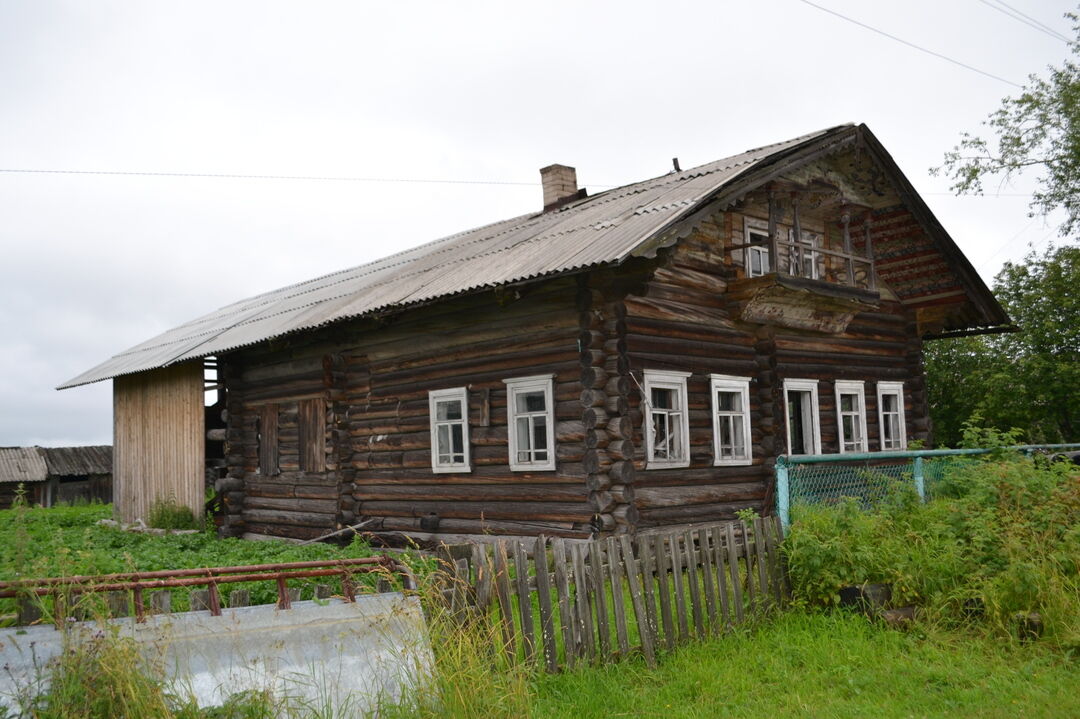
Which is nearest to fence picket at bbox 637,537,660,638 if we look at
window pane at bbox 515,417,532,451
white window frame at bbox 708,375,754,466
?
window pane at bbox 515,417,532,451

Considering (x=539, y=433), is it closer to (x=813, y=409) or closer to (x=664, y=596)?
(x=813, y=409)

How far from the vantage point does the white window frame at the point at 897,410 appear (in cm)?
1641

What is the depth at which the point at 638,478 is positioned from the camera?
11.6m

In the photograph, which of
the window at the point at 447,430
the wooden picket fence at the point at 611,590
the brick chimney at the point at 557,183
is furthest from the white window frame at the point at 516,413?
the brick chimney at the point at 557,183

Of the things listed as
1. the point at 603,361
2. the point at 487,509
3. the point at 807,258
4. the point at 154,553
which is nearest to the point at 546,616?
the point at 603,361

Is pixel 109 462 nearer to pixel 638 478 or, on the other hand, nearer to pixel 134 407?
pixel 134 407

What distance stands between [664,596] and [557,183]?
12.2 metres

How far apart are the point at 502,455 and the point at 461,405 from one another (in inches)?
42.4

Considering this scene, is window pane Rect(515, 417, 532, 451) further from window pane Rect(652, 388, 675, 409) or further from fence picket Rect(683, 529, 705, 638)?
fence picket Rect(683, 529, 705, 638)

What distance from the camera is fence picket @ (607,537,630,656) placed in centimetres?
646

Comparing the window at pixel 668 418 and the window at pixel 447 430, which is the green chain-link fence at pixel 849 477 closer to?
the window at pixel 668 418

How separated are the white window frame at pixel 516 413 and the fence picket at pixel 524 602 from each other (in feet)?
18.8

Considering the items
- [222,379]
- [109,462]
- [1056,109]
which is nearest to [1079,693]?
[222,379]

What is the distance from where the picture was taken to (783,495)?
8.71 metres
